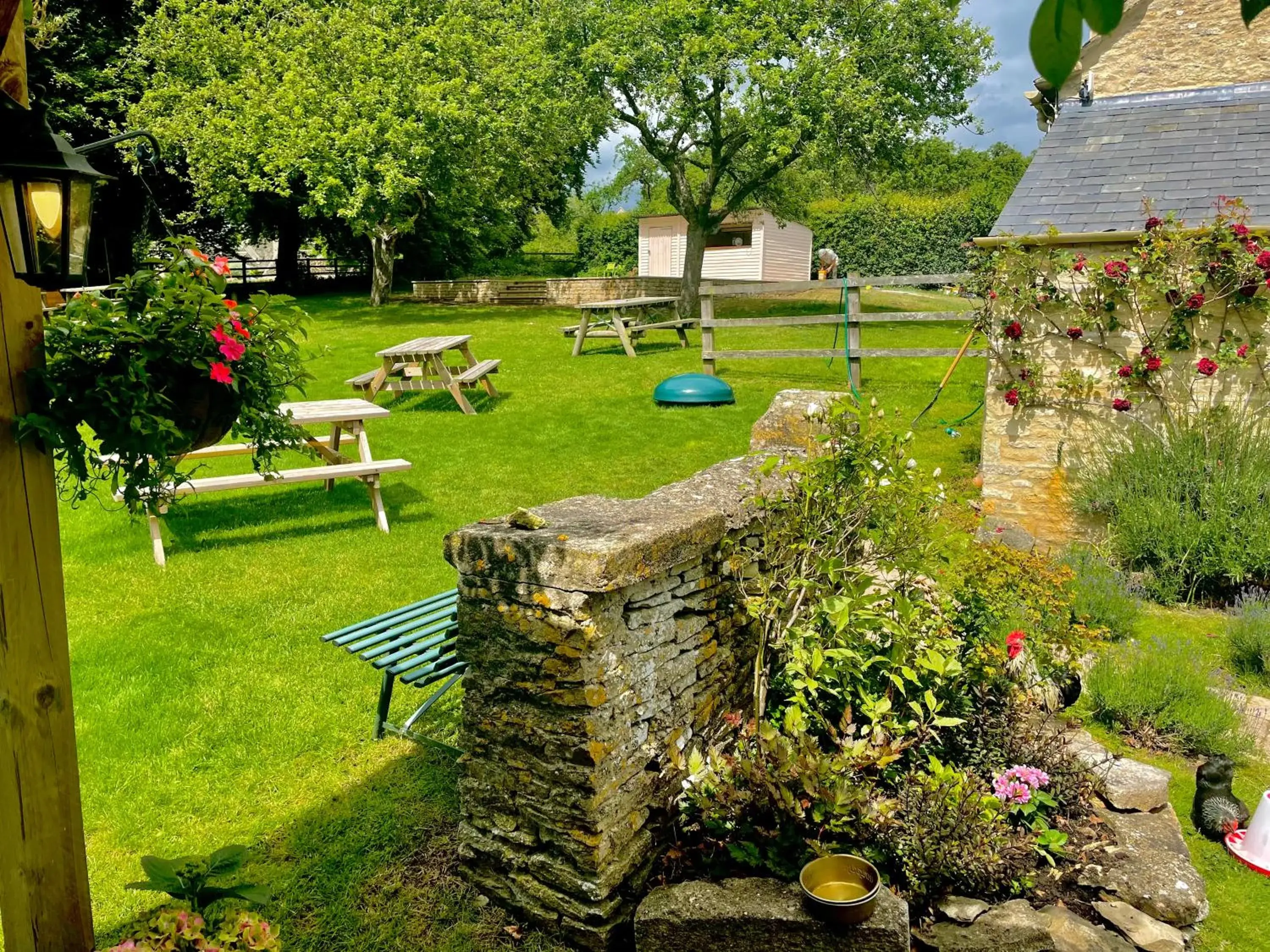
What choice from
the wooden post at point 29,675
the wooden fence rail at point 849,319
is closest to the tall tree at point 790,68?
the wooden fence rail at point 849,319

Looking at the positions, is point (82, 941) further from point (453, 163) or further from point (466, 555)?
point (453, 163)

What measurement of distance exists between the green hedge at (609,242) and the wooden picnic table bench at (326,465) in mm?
23961

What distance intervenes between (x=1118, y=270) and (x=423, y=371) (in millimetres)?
8438

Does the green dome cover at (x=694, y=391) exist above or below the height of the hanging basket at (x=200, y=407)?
below

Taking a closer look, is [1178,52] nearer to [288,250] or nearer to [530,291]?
[530,291]

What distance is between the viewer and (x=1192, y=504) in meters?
6.80

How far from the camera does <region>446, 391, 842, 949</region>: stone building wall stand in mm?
2984

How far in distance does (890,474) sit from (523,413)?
26.2ft

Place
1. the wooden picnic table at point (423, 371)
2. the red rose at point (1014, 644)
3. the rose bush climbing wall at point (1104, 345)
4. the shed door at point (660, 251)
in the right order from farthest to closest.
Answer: the shed door at point (660, 251) → the wooden picnic table at point (423, 371) → the rose bush climbing wall at point (1104, 345) → the red rose at point (1014, 644)

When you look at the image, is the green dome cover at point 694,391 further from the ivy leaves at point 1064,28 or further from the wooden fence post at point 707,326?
the ivy leaves at point 1064,28

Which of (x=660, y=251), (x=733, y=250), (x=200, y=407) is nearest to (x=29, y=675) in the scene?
(x=200, y=407)

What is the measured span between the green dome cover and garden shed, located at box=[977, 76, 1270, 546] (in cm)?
407

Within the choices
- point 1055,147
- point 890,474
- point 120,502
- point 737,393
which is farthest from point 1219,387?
point 120,502

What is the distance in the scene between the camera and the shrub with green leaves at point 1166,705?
4.59m
